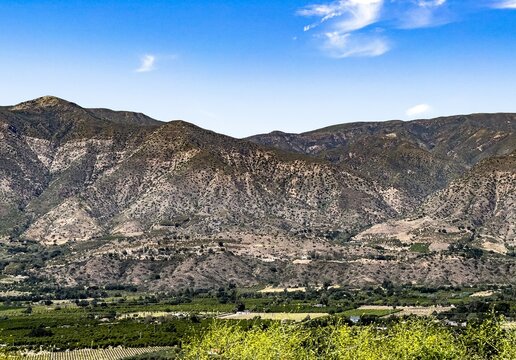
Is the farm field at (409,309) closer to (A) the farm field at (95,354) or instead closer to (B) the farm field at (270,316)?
(B) the farm field at (270,316)

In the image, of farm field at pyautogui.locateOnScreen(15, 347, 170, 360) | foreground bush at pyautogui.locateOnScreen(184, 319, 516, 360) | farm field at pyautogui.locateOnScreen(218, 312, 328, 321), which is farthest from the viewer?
farm field at pyautogui.locateOnScreen(218, 312, 328, 321)

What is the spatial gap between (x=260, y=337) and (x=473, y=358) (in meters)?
20.9

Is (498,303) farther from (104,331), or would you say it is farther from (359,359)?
(359,359)

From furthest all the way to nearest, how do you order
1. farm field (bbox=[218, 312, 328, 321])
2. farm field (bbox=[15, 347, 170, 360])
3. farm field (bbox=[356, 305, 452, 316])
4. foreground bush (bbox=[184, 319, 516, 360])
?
farm field (bbox=[356, 305, 452, 316]) → farm field (bbox=[218, 312, 328, 321]) → farm field (bbox=[15, 347, 170, 360]) → foreground bush (bbox=[184, 319, 516, 360])

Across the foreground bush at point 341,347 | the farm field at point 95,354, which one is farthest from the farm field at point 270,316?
the foreground bush at point 341,347

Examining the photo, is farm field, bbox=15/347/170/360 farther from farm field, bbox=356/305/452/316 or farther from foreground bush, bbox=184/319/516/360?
foreground bush, bbox=184/319/516/360

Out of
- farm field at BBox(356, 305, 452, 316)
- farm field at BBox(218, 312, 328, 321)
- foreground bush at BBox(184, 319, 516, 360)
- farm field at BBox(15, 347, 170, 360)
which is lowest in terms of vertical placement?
farm field at BBox(356, 305, 452, 316)

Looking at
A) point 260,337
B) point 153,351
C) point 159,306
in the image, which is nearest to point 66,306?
point 159,306

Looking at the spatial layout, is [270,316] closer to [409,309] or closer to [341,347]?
[409,309]

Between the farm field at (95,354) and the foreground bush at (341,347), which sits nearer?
the foreground bush at (341,347)

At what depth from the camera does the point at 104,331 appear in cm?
15688

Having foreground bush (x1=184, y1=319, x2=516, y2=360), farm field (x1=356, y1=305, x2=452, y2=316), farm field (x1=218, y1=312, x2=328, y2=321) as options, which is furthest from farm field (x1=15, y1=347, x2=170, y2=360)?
foreground bush (x1=184, y1=319, x2=516, y2=360)

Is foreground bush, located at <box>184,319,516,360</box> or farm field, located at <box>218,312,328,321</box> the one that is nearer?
foreground bush, located at <box>184,319,516,360</box>

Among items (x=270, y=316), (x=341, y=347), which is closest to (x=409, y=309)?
(x=270, y=316)
